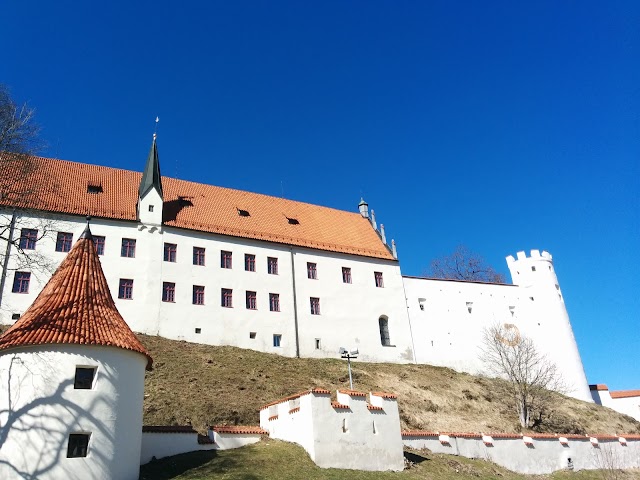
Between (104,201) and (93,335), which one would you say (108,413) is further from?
(104,201)

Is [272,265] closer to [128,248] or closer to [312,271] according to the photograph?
[312,271]

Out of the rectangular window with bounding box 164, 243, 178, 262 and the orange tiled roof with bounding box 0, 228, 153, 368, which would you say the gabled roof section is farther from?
the orange tiled roof with bounding box 0, 228, 153, 368

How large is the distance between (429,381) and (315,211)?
17.3 m

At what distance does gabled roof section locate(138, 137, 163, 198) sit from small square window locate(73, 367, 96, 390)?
21.8m

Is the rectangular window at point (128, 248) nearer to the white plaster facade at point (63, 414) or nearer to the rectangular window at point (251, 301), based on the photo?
the rectangular window at point (251, 301)

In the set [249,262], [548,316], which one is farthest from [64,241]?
[548,316]

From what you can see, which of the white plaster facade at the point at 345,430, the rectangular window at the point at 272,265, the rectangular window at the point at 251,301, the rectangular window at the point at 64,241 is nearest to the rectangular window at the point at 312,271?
the rectangular window at the point at 272,265

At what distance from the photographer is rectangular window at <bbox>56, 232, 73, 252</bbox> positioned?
31.7m

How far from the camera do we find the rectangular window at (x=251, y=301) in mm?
35787

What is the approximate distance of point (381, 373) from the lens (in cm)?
3456

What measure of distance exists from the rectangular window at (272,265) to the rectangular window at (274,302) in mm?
1625

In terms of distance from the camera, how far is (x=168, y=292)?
3347cm

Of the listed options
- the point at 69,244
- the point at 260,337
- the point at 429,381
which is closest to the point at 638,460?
the point at 429,381

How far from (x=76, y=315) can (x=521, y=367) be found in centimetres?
3276
